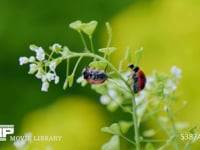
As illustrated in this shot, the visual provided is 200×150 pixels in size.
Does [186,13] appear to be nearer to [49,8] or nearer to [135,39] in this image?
[135,39]

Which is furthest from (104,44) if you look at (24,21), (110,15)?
(24,21)

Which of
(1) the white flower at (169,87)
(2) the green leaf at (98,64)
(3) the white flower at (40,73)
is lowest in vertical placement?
(3) the white flower at (40,73)

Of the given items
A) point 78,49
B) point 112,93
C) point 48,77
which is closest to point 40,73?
point 48,77

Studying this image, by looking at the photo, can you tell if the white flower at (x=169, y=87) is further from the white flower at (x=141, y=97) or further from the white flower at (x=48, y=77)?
the white flower at (x=48, y=77)

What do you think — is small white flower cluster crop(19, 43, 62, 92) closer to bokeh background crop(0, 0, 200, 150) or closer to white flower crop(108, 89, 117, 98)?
white flower crop(108, 89, 117, 98)

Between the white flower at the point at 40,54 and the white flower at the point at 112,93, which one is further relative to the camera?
the white flower at the point at 112,93

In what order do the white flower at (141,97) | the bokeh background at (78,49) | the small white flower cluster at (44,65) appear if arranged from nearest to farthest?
the small white flower cluster at (44,65) < the white flower at (141,97) < the bokeh background at (78,49)

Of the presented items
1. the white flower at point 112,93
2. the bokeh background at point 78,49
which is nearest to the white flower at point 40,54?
the white flower at point 112,93

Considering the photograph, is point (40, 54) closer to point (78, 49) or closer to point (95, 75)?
point (95, 75)
